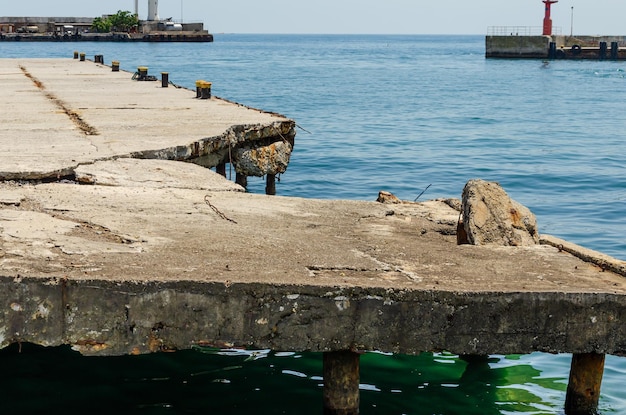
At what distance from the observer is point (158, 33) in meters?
112

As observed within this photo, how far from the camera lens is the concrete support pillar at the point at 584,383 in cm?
566

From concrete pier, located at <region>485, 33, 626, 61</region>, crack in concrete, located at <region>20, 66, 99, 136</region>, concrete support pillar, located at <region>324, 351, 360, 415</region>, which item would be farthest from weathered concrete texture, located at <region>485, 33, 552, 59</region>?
concrete support pillar, located at <region>324, 351, 360, 415</region>

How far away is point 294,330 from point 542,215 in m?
11.4

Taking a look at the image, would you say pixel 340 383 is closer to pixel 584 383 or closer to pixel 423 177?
pixel 584 383

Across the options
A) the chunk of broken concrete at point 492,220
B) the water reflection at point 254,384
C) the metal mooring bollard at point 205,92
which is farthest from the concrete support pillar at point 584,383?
the metal mooring bollard at point 205,92

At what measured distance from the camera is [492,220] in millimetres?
6328

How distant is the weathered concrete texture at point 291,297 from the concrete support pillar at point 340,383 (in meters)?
0.39

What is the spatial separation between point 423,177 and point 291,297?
1493 centimetres

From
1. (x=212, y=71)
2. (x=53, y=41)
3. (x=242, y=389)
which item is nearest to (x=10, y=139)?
(x=242, y=389)

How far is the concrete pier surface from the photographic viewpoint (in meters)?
4.91

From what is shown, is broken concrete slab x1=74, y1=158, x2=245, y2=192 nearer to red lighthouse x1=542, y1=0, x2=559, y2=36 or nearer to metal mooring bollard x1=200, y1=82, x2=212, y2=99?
metal mooring bollard x1=200, y1=82, x2=212, y2=99

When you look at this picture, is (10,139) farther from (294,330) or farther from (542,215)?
(542,215)

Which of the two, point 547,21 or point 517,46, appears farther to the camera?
point 517,46

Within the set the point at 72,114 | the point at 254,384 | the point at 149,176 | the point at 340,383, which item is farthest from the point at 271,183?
the point at 340,383
